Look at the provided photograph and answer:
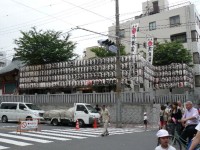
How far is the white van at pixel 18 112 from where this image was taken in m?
26.8

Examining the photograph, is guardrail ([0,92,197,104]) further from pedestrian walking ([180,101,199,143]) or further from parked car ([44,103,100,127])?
pedestrian walking ([180,101,199,143])

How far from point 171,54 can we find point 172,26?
811 centimetres

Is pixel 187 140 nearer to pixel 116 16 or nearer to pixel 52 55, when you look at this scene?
pixel 116 16

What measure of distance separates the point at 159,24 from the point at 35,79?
2089cm

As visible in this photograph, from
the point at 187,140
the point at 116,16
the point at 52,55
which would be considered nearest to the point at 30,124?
the point at 116,16

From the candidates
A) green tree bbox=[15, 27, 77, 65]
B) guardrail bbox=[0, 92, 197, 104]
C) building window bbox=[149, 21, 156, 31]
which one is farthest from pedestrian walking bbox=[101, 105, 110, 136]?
building window bbox=[149, 21, 156, 31]

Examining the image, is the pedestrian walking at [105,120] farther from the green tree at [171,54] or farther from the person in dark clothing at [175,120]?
the green tree at [171,54]

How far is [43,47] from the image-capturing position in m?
35.7

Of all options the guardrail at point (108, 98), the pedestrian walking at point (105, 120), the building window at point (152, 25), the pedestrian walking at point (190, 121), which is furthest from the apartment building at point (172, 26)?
the pedestrian walking at point (190, 121)

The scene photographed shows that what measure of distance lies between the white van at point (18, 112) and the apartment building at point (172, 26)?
19390 millimetres

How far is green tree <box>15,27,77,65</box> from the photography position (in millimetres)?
35594

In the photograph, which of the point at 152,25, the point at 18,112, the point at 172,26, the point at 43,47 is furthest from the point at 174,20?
the point at 18,112

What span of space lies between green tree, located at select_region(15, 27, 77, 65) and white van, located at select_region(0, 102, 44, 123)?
361 inches

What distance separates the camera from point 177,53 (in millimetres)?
37906
